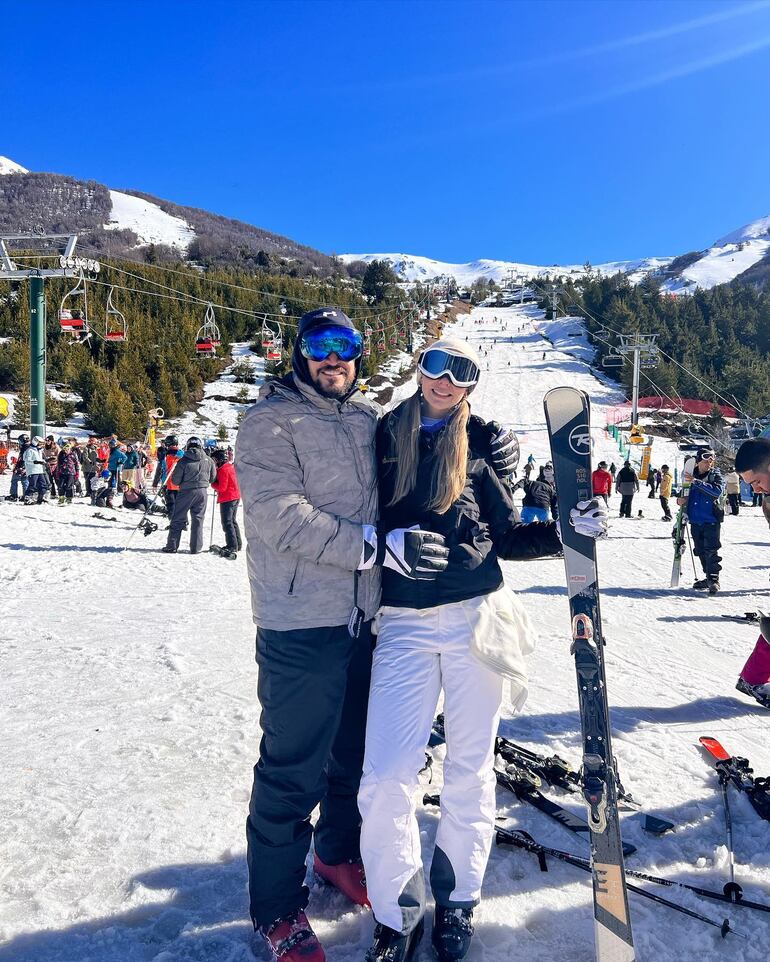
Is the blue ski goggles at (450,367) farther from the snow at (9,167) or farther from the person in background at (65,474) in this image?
the snow at (9,167)

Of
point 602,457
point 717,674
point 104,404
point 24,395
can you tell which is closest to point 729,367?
point 602,457

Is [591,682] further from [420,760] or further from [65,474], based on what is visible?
[65,474]

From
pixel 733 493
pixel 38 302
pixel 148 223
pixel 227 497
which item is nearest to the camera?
pixel 227 497

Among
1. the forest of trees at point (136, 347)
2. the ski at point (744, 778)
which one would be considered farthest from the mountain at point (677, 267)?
the ski at point (744, 778)

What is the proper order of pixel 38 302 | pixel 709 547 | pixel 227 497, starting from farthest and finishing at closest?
pixel 38 302 → pixel 227 497 → pixel 709 547

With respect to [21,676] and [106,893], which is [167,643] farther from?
[106,893]

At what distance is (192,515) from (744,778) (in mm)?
7518

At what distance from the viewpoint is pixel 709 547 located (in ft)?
23.8

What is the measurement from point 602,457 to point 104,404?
69.0ft

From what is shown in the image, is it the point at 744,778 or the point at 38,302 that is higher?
the point at 38,302

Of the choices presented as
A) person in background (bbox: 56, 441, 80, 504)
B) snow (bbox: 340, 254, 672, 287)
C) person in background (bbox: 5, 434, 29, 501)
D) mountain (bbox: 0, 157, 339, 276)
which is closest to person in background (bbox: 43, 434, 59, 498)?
person in background (bbox: 56, 441, 80, 504)

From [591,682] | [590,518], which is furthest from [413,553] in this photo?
[591,682]

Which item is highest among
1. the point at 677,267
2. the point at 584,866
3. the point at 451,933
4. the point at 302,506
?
the point at 677,267

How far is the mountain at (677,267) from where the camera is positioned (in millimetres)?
112500
